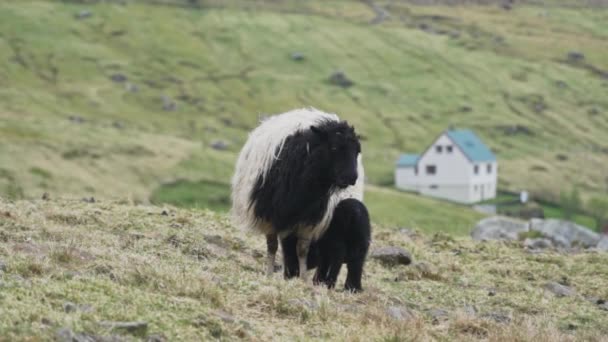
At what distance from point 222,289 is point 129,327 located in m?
2.97

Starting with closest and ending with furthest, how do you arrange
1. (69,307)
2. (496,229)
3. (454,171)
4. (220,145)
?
(69,307) → (496,229) → (220,145) → (454,171)

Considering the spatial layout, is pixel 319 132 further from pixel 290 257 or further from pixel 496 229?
pixel 496 229

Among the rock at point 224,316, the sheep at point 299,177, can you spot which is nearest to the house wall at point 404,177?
the sheep at point 299,177

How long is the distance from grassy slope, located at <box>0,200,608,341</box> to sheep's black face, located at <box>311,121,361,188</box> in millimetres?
2108

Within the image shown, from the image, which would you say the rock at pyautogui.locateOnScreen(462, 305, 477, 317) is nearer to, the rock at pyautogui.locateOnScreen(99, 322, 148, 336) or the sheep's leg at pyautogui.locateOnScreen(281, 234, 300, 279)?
the sheep's leg at pyautogui.locateOnScreen(281, 234, 300, 279)

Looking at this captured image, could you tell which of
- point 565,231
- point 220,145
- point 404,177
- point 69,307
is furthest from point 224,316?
point 404,177

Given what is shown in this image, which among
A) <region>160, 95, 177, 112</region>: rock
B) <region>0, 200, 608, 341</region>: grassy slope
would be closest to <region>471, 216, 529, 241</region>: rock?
<region>0, 200, 608, 341</region>: grassy slope

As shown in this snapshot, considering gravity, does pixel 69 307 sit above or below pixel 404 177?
above

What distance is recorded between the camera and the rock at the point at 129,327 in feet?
33.1

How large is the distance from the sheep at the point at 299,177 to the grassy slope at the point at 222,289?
1253mm

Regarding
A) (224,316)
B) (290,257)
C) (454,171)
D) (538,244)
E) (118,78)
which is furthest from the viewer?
(118,78)

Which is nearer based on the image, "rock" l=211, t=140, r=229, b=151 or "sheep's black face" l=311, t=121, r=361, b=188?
"sheep's black face" l=311, t=121, r=361, b=188

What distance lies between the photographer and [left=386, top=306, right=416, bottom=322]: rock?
512 inches

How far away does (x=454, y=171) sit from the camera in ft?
470
